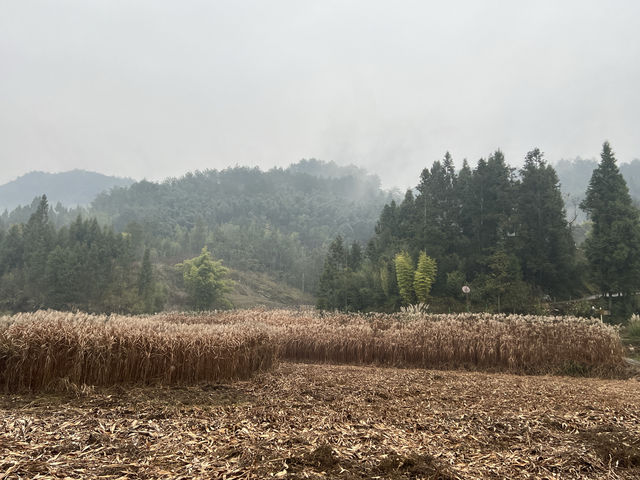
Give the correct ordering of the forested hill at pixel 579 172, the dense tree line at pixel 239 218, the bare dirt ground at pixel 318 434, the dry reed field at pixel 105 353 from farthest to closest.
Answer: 1. the forested hill at pixel 579 172
2. the dense tree line at pixel 239 218
3. the dry reed field at pixel 105 353
4. the bare dirt ground at pixel 318 434

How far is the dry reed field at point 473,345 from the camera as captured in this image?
9773mm

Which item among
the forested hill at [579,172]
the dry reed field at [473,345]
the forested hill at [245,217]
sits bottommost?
the dry reed field at [473,345]

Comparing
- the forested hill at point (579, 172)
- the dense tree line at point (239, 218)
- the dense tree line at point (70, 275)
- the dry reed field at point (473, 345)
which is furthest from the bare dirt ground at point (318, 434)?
the forested hill at point (579, 172)

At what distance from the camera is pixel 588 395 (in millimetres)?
6105

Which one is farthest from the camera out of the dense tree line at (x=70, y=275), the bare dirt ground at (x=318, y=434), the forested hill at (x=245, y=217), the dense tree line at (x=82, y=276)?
the forested hill at (x=245, y=217)

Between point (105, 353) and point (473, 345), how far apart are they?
877 cm

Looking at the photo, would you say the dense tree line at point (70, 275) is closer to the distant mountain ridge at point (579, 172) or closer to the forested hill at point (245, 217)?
the forested hill at point (245, 217)

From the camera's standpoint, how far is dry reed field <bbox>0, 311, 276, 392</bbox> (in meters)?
5.73

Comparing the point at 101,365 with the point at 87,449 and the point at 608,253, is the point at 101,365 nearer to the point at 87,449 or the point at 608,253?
A: the point at 87,449

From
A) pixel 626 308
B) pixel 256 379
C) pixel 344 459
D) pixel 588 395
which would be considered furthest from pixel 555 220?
pixel 344 459

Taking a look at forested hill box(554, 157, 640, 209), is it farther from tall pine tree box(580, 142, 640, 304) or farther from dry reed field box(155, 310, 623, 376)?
dry reed field box(155, 310, 623, 376)

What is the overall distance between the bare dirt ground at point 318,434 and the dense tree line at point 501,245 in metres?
24.7

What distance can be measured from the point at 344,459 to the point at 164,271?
65533 millimetres

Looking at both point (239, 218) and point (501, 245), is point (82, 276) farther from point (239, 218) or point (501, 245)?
point (239, 218)
